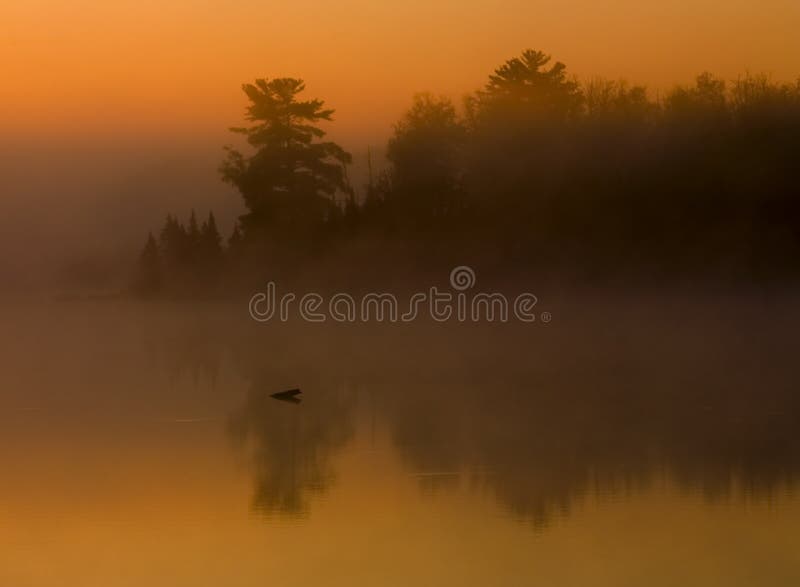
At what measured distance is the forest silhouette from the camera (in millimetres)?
60688

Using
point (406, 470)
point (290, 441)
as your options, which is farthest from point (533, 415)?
point (406, 470)

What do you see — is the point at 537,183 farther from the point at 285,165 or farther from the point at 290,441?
the point at 290,441

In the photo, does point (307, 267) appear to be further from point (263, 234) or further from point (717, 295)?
point (717, 295)

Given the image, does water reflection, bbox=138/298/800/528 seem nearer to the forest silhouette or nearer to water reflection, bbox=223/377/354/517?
water reflection, bbox=223/377/354/517

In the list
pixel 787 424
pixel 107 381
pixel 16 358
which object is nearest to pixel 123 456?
pixel 787 424

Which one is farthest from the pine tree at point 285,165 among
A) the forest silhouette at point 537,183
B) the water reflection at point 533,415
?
the water reflection at point 533,415

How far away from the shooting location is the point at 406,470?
43.8 ft

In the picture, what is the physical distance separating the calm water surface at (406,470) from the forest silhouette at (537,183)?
3358cm

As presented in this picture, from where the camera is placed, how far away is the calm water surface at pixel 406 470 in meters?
9.48

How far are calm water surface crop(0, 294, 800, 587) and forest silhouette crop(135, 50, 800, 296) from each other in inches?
1322
